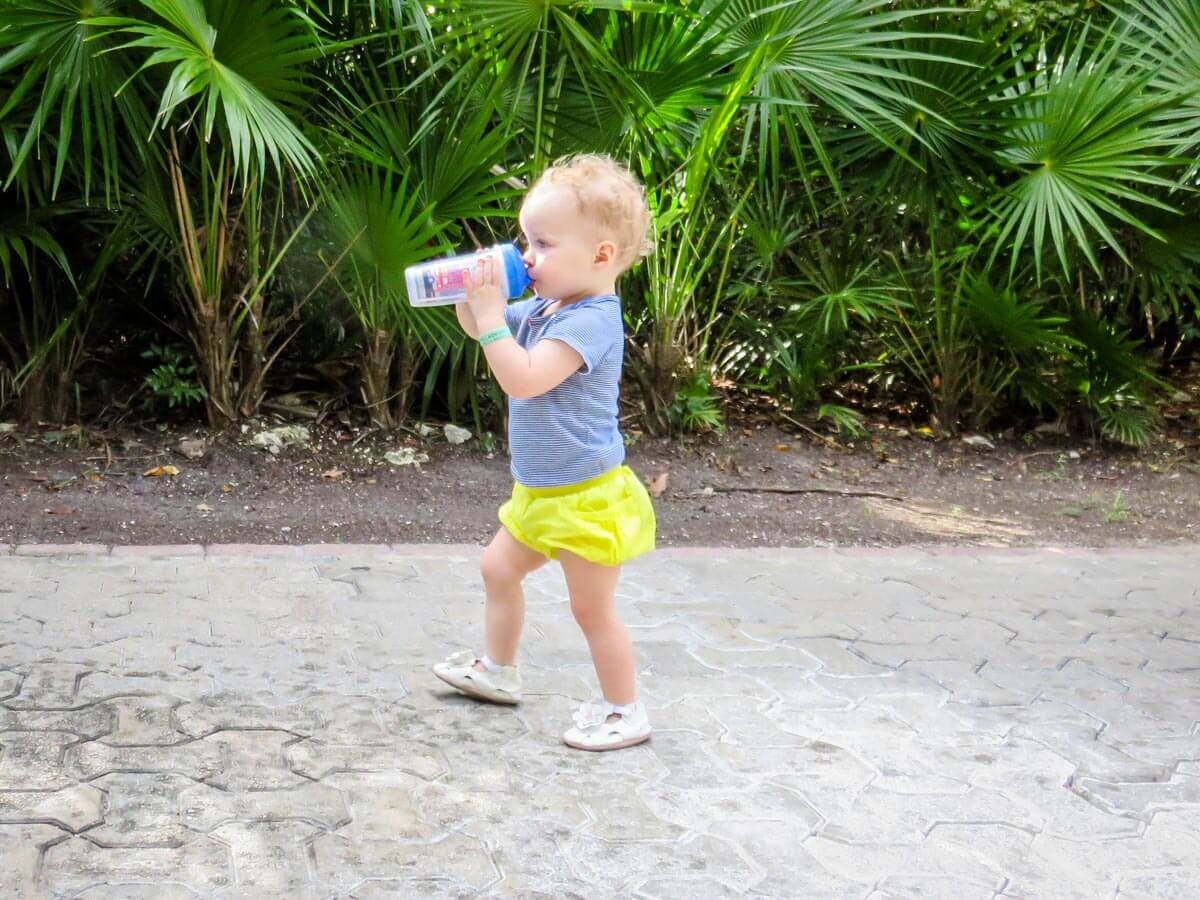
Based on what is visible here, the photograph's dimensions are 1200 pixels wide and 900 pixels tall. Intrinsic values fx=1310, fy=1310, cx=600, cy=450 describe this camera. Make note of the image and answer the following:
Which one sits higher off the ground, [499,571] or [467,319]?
[467,319]

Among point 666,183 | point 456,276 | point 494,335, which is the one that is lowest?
point 494,335

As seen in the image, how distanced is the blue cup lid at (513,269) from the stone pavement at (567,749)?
1.04 m

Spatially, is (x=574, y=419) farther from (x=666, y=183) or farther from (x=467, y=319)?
(x=666, y=183)

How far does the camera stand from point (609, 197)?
2.80 metres

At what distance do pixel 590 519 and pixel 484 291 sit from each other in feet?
1.84

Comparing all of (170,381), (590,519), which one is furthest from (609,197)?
(170,381)

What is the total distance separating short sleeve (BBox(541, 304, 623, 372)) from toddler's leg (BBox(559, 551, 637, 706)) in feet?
1.49

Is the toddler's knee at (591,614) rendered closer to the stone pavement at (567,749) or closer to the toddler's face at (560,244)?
the stone pavement at (567,749)

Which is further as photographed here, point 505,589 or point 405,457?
point 405,457

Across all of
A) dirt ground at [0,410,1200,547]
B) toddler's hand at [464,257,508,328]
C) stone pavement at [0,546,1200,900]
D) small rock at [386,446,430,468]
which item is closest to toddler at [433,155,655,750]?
toddler's hand at [464,257,508,328]

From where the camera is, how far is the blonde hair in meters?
2.80

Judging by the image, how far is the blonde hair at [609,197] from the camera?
280cm

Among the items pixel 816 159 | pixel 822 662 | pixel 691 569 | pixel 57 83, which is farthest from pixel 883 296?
pixel 57 83

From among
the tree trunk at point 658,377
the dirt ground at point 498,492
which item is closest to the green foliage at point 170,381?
the dirt ground at point 498,492
